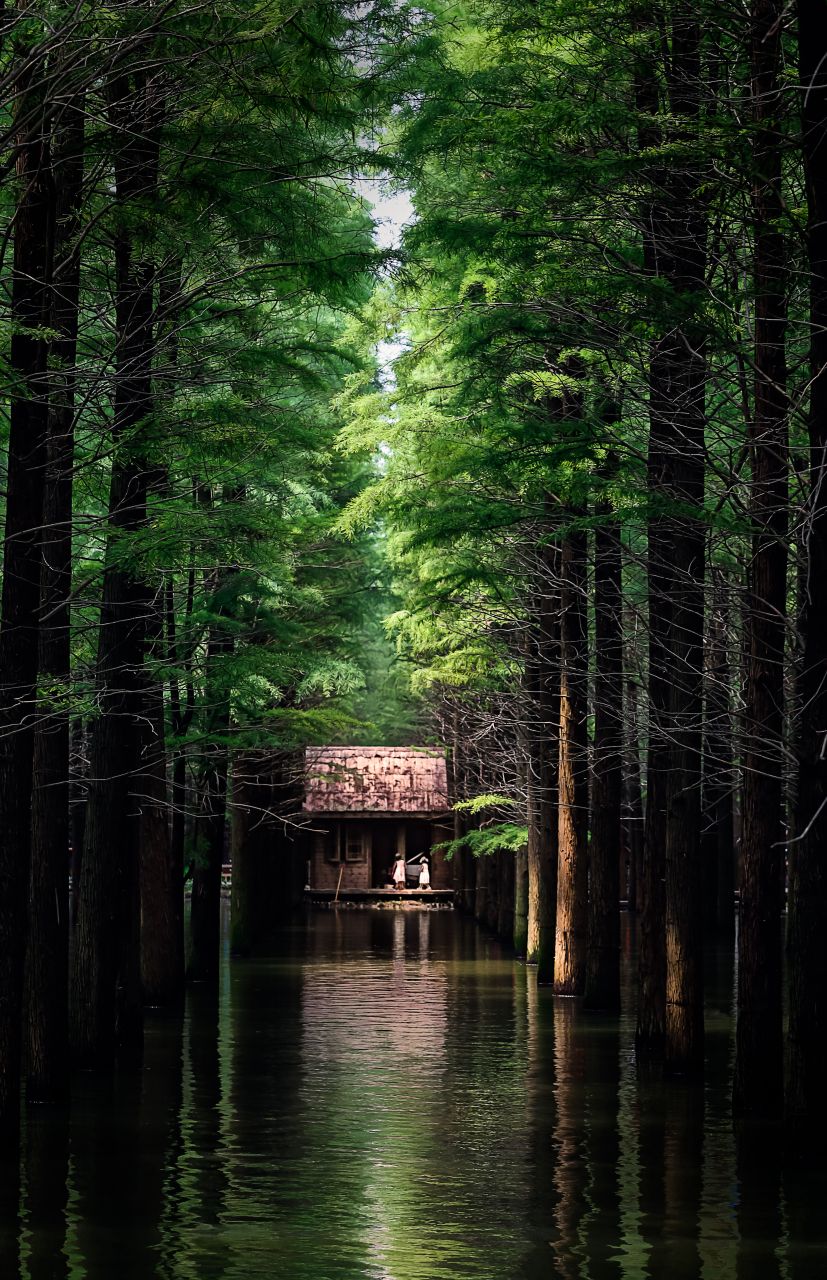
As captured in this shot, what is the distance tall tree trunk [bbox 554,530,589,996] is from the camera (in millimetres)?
27484

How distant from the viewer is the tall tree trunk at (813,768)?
547 inches

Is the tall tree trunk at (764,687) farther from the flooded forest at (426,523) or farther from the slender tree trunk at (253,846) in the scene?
the slender tree trunk at (253,846)

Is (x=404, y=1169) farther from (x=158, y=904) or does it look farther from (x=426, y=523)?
(x=158, y=904)

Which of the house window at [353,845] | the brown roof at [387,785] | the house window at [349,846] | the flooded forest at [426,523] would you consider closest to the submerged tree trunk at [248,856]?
the flooded forest at [426,523]

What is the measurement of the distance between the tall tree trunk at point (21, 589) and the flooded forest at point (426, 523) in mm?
43

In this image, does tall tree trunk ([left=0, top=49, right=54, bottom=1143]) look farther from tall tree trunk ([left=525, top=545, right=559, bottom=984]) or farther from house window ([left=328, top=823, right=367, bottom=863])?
house window ([left=328, top=823, right=367, bottom=863])

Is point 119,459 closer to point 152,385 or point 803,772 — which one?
point 152,385

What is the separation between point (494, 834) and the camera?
123 ft

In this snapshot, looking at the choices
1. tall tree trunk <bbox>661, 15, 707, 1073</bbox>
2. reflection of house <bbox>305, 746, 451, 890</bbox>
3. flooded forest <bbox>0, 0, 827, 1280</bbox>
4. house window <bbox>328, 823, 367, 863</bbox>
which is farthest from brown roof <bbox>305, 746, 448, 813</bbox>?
tall tree trunk <bbox>661, 15, 707, 1073</bbox>

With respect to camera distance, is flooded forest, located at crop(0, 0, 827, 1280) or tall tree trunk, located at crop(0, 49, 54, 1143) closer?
flooded forest, located at crop(0, 0, 827, 1280)

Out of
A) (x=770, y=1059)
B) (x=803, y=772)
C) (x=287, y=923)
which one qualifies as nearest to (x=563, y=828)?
(x=770, y=1059)

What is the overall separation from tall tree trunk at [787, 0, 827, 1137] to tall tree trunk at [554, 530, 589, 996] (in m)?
12.7

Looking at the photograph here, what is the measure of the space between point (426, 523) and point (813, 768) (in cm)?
885

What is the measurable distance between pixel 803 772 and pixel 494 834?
76.9ft
